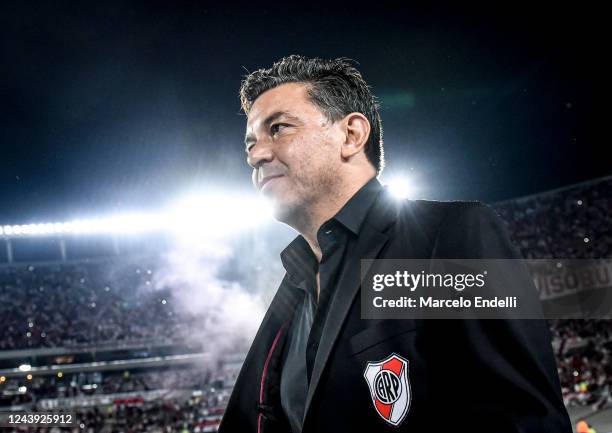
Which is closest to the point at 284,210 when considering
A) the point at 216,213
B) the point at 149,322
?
the point at 216,213

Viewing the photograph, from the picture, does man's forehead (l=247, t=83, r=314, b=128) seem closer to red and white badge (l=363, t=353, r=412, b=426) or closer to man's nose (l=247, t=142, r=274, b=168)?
man's nose (l=247, t=142, r=274, b=168)

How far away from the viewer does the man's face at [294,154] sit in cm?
176

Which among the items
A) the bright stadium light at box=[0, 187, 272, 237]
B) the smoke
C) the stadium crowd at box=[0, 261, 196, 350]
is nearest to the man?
the smoke

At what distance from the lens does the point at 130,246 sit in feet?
119

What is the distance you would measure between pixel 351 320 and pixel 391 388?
0.72 ft

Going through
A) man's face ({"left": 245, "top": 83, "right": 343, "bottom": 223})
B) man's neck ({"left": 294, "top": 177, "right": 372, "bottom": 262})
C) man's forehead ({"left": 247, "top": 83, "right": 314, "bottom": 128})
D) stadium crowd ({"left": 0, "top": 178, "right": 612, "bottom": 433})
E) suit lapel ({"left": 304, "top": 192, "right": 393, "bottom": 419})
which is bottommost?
suit lapel ({"left": 304, "top": 192, "right": 393, "bottom": 419})

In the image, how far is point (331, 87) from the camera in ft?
6.41

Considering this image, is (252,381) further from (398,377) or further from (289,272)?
(398,377)

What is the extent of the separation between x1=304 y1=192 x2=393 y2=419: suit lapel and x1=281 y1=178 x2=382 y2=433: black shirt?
6 cm

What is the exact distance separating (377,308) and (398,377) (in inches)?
7.8

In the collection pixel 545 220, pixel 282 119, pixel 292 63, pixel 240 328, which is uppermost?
pixel 545 220

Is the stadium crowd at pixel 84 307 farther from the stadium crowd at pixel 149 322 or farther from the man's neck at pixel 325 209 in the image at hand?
the man's neck at pixel 325 209

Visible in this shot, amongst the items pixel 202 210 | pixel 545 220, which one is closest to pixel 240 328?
pixel 202 210

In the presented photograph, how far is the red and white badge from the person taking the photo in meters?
1.18
